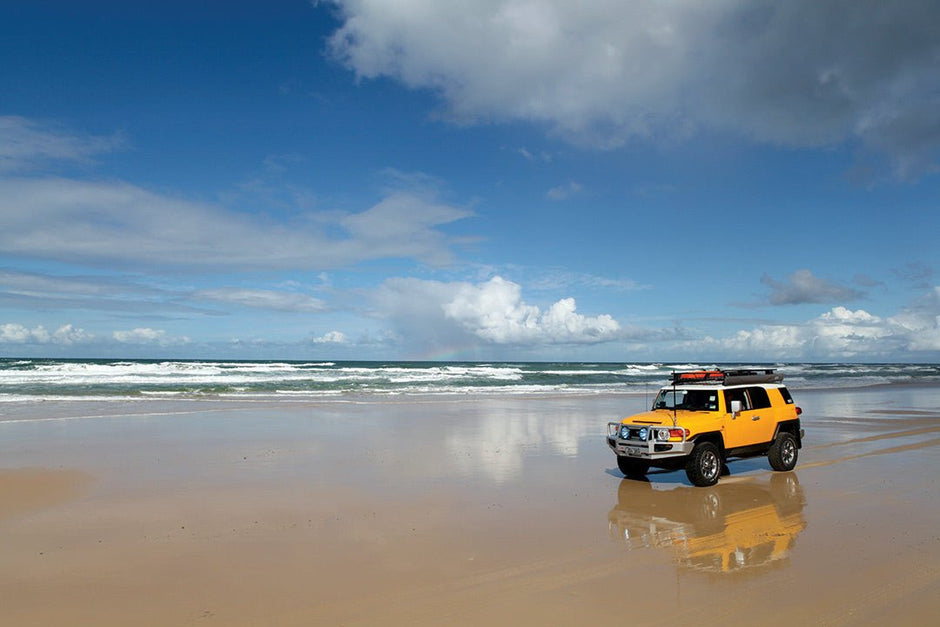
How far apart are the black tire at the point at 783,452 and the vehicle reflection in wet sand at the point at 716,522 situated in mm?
710

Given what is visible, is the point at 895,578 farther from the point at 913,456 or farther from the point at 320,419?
the point at 320,419

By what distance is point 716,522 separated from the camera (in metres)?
9.23

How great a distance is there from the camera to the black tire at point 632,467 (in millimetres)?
12164

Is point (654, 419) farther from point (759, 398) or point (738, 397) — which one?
point (759, 398)

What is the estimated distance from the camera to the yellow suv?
11.5 m

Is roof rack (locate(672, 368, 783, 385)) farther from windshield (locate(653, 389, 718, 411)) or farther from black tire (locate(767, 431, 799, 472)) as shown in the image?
black tire (locate(767, 431, 799, 472))

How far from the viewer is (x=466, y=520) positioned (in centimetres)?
930

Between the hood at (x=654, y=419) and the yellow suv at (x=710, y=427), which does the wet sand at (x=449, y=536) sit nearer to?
the yellow suv at (x=710, y=427)

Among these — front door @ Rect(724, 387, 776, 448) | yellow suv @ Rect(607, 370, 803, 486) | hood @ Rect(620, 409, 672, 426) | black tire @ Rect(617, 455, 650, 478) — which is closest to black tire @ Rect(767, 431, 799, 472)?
yellow suv @ Rect(607, 370, 803, 486)

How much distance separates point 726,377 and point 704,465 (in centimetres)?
201

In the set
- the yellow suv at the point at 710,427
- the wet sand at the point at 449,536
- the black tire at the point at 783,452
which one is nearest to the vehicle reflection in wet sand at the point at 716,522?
the wet sand at the point at 449,536

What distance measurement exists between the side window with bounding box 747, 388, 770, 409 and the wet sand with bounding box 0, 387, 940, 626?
142 cm

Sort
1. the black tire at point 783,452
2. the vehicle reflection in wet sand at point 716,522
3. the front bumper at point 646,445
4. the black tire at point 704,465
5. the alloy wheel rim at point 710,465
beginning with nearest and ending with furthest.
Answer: the vehicle reflection in wet sand at point 716,522 → the front bumper at point 646,445 → the black tire at point 704,465 → the alloy wheel rim at point 710,465 → the black tire at point 783,452

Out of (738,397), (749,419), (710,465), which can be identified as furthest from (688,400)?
(710,465)
